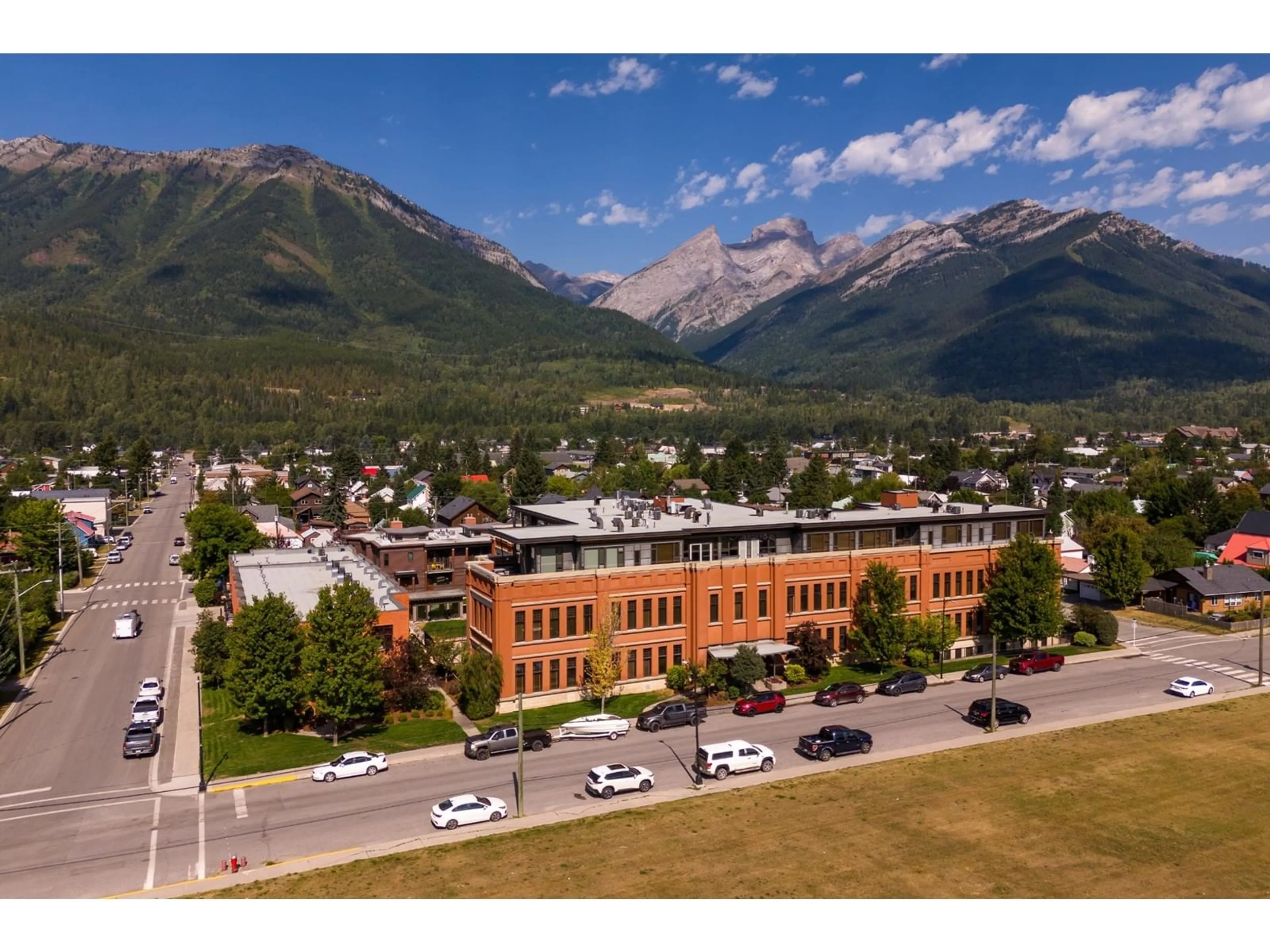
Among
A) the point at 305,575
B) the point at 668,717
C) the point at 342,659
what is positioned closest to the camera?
the point at 342,659

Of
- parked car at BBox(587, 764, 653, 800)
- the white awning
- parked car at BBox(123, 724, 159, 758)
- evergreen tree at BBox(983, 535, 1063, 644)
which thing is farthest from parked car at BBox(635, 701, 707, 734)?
evergreen tree at BBox(983, 535, 1063, 644)

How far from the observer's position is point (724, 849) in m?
38.5

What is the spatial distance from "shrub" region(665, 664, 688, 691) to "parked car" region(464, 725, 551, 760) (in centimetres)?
1204

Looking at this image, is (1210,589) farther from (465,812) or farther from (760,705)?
(465,812)

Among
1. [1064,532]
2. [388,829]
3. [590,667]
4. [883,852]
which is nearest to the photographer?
[883,852]

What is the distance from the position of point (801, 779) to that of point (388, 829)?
66.5 ft

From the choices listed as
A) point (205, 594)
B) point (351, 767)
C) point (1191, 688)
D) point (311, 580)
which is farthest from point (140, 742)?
point (1191, 688)

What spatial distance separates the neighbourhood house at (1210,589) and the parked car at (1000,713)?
1809 inches

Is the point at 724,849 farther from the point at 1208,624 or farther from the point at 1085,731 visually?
the point at 1208,624

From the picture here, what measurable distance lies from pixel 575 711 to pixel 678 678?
771 cm

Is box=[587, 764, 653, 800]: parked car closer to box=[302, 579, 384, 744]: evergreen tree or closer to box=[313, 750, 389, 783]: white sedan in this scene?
box=[313, 750, 389, 783]: white sedan

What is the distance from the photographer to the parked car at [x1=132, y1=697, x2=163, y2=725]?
5662 cm

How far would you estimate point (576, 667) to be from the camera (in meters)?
62.4

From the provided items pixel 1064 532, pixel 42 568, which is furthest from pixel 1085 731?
pixel 42 568
